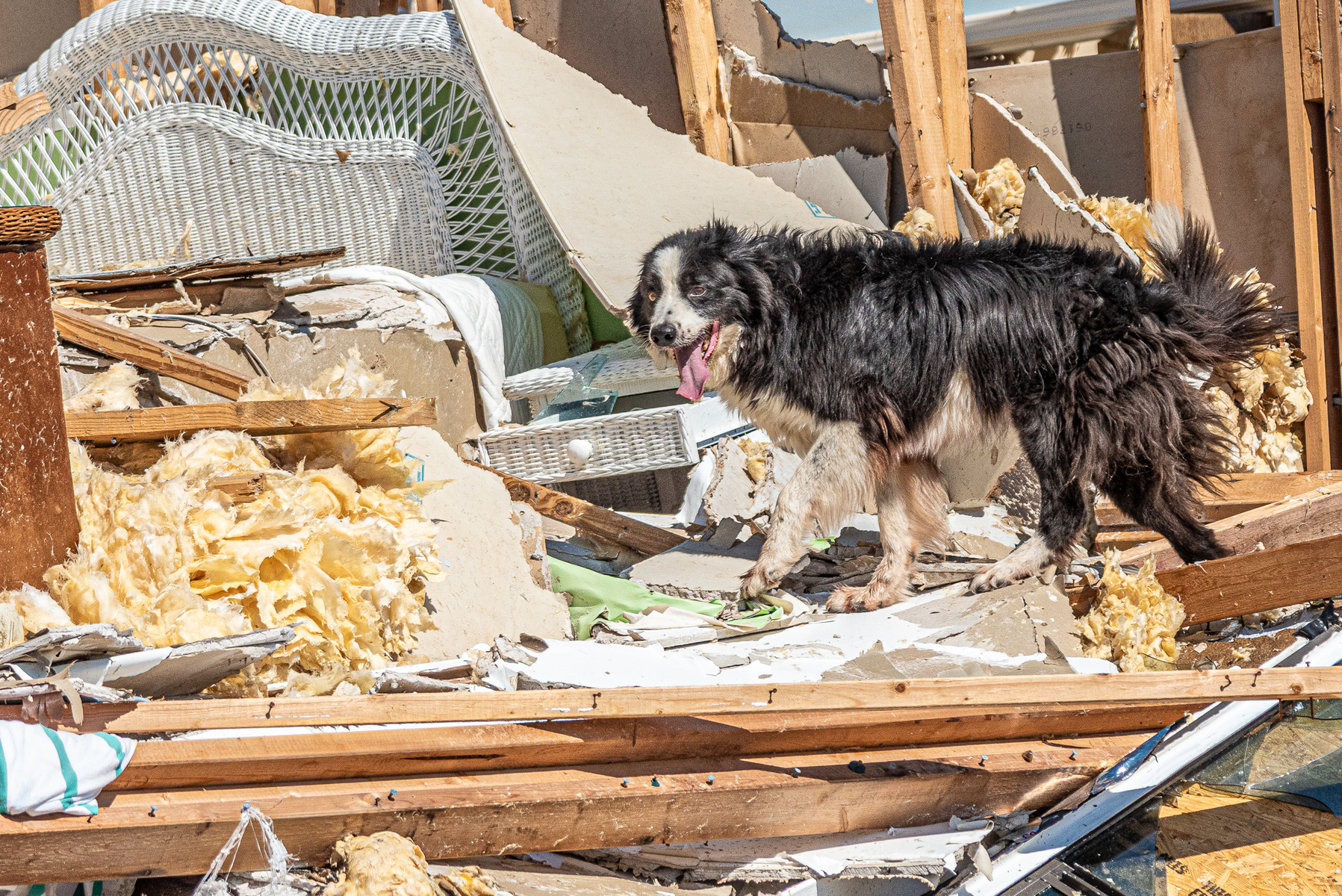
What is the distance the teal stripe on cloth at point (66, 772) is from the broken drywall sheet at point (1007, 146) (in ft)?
14.0

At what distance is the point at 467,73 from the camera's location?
489 centimetres

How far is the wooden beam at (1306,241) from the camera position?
437cm

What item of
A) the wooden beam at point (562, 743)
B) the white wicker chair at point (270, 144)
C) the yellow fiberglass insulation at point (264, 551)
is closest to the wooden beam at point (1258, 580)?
the wooden beam at point (562, 743)

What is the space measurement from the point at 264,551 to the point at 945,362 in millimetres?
1960

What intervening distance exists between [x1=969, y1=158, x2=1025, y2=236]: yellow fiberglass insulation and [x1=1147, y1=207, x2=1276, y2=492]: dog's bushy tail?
157 centimetres

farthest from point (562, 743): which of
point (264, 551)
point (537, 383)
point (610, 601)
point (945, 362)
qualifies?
point (537, 383)

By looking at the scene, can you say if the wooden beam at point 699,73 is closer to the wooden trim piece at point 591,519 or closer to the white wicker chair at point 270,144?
the white wicker chair at point 270,144

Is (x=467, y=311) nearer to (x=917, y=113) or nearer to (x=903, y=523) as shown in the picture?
(x=903, y=523)

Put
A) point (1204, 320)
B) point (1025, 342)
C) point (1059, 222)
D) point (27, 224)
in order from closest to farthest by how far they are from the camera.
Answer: point (27, 224), point (1204, 320), point (1025, 342), point (1059, 222)

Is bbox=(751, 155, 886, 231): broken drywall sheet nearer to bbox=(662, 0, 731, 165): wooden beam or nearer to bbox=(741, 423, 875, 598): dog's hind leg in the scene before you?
bbox=(662, 0, 731, 165): wooden beam

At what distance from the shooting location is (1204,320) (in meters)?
3.03

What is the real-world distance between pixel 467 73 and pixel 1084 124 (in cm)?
283

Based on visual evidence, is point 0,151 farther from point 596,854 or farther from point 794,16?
point 596,854

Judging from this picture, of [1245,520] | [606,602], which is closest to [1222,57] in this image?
[1245,520]
